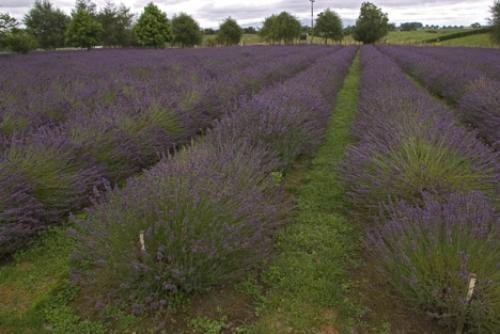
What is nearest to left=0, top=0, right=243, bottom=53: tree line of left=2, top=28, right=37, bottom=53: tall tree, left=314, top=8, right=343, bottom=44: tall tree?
left=2, top=28, right=37, bottom=53: tall tree

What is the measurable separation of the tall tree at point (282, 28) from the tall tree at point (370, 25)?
12730 mm

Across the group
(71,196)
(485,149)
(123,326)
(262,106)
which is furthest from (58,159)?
(485,149)

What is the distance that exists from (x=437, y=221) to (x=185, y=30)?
42.5m

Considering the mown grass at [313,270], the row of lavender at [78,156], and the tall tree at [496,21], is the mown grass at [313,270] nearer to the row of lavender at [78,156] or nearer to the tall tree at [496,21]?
the row of lavender at [78,156]

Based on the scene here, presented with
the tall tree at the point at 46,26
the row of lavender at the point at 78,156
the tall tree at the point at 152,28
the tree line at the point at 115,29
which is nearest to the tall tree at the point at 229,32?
the tree line at the point at 115,29

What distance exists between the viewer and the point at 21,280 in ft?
9.92

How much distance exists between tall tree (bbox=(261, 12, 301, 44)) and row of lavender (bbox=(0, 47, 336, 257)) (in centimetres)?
4592

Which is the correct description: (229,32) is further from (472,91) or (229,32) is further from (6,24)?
(472,91)

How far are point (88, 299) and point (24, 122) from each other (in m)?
3.34

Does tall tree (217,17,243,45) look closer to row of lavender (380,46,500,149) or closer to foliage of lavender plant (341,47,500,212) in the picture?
row of lavender (380,46,500,149)

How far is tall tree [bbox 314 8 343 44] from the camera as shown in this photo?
5806 cm

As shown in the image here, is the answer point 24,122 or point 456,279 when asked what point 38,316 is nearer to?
point 456,279

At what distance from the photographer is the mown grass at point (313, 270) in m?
2.56

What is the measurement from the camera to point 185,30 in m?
41.9
